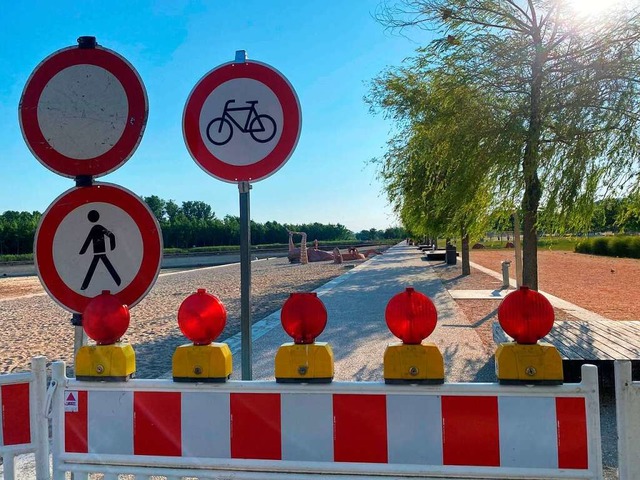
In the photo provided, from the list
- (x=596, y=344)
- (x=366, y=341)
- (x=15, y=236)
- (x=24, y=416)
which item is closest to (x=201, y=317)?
(x=24, y=416)

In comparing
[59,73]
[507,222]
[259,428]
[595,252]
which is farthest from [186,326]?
[595,252]

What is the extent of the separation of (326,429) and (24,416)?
53.5 inches

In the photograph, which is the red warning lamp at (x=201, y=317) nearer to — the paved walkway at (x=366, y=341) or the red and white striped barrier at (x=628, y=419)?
the red and white striped barrier at (x=628, y=419)

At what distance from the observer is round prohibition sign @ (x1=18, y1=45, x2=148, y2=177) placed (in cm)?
233

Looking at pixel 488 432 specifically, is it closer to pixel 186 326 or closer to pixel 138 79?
pixel 186 326

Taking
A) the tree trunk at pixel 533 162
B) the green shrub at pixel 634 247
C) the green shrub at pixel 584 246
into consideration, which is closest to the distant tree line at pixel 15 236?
the green shrub at pixel 584 246

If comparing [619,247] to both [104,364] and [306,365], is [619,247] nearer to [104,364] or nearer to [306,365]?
[306,365]

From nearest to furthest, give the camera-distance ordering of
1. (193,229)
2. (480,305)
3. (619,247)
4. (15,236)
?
(480,305) < (619,247) < (15,236) < (193,229)

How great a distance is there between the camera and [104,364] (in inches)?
81.4

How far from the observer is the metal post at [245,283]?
232cm

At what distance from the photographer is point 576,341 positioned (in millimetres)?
4750

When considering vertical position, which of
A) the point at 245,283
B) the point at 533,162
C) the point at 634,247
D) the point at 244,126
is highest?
the point at 533,162

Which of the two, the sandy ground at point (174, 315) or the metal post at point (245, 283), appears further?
the sandy ground at point (174, 315)

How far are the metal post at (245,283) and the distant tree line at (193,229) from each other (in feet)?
221
